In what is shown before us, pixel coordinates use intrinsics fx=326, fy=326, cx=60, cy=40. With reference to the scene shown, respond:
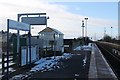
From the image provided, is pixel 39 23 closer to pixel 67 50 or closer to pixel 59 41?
pixel 59 41

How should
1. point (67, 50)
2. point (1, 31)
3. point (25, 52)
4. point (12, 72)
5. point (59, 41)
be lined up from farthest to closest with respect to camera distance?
point (67, 50), point (59, 41), point (25, 52), point (12, 72), point (1, 31)

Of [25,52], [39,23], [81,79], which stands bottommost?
[81,79]

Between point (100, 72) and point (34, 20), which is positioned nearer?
point (100, 72)

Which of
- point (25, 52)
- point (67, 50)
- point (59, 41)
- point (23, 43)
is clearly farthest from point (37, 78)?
point (67, 50)

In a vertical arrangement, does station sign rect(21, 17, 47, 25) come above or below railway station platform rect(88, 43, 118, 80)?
above

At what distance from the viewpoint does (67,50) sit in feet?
141

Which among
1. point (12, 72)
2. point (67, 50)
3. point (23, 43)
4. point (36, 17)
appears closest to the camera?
point (12, 72)

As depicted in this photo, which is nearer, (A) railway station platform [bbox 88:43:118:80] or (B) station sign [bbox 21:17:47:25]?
(A) railway station platform [bbox 88:43:118:80]

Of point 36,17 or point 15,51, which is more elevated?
point 36,17

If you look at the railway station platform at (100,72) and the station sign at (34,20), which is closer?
the railway station platform at (100,72)

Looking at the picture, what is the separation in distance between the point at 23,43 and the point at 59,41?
16181mm

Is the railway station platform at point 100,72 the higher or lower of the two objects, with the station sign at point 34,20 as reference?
lower

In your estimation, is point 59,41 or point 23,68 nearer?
point 23,68

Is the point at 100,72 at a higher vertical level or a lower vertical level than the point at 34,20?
lower
